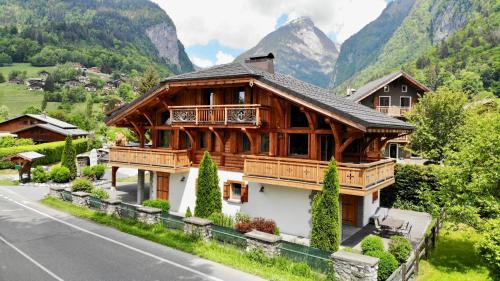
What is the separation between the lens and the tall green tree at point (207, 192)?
1648cm

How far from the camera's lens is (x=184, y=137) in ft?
69.4

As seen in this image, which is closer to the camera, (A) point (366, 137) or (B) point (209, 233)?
(B) point (209, 233)

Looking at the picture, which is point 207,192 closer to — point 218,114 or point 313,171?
point 218,114

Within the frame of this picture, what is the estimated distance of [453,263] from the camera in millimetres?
13031

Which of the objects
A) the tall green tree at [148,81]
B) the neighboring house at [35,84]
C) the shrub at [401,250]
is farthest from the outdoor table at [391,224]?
the neighboring house at [35,84]

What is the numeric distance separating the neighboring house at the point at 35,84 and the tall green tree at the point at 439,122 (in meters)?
119

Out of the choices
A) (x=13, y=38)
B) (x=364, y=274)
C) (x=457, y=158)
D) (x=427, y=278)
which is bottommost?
(x=427, y=278)

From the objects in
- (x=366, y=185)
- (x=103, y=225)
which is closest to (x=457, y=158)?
(x=366, y=185)

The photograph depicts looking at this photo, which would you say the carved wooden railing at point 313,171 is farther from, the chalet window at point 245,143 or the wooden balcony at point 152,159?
the wooden balcony at point 152,159

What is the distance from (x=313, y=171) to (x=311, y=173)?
0.40 feet

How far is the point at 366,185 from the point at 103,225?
11660 millimetres

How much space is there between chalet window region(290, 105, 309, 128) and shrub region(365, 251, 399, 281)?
747 centimetres

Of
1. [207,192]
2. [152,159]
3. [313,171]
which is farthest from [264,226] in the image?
[152,159]

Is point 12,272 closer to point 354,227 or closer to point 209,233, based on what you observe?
point 209,233
